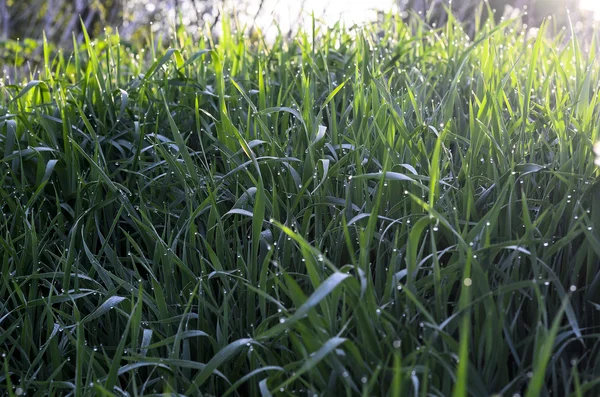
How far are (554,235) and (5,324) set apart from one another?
1.22m

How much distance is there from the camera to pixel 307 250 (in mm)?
1111

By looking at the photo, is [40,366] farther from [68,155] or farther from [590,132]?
[590,132]

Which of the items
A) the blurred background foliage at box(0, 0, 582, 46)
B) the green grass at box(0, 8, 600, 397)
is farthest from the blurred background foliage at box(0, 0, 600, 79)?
the green grass at box(0, 8, 600, 397)

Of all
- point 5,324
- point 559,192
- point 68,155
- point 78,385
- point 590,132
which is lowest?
point 5,324

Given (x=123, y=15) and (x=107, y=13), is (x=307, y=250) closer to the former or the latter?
(x=123, y=15)

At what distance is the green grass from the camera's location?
1.04 meters

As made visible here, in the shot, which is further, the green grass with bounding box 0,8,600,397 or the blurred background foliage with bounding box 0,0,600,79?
the blurred background foliage with bounding box 0,0,600,79

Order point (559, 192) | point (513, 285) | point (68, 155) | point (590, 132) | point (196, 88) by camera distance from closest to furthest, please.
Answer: point (513, 285) < point (559, 192) < point (590, 132) < point (68, 155) < point (196, 88)

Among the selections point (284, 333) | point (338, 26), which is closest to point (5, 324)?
point (284, 333)

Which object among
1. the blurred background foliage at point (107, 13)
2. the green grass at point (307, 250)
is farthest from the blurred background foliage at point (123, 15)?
the green grass at point (307, 250)

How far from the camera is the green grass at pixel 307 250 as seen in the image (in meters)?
1.04

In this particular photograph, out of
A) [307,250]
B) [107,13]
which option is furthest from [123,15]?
[307,250]

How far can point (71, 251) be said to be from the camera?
1451 mm

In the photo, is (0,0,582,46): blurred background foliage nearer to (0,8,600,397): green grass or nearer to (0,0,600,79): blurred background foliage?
(0,0,600,79): blurred background foliage
